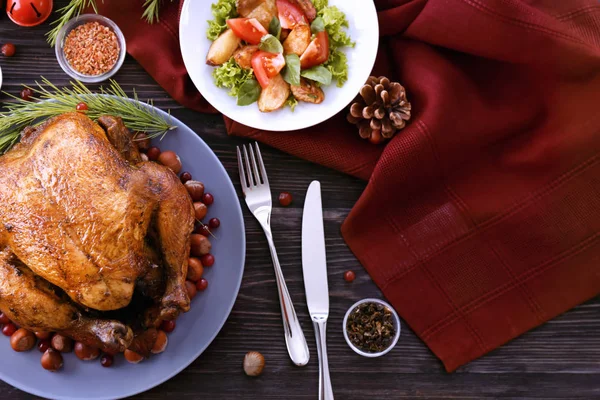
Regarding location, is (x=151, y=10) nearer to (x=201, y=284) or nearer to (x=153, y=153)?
(x=153, y=153)

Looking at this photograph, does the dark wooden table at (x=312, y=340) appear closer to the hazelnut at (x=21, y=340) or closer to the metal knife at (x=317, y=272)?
the metal knife at (x=317, y=272)

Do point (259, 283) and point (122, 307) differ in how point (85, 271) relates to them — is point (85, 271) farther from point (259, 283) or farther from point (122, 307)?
point (259, 283)

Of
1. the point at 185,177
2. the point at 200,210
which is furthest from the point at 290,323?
the point at 185,177

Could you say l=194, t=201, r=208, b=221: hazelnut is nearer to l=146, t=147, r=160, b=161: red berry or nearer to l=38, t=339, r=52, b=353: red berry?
l=146, t=147, r=160, b=161: red berry

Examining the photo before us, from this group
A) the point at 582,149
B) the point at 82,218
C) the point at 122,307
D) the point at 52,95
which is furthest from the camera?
the point at 582,149

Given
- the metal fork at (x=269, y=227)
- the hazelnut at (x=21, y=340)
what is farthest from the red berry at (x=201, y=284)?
the hazelnut at (x=21, y=340)

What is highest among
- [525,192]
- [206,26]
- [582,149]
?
[206,26]

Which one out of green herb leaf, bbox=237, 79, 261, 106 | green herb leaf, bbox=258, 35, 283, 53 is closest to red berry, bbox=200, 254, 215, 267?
green herb leaf, bbox=237, 79, 261, 106

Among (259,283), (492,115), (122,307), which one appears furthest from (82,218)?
(492,115)
